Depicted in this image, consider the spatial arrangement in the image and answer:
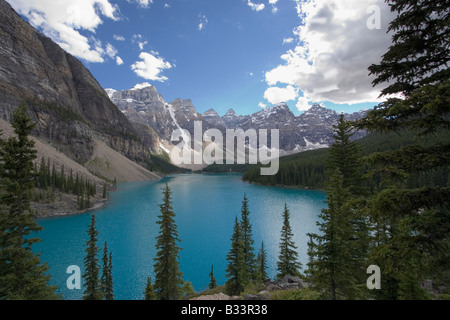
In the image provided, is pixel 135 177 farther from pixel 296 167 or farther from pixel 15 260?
pixel 15 260

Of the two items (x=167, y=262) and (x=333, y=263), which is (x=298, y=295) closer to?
(x=333, y=263)

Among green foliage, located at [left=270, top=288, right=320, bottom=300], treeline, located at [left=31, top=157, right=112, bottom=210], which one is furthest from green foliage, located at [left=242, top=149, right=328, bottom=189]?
green foliage, located at [left=270, top=288, right=320, bottom=300]

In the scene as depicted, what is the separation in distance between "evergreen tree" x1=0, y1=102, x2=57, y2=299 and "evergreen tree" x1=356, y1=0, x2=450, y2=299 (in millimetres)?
14311

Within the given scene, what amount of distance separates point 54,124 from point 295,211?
540 feet

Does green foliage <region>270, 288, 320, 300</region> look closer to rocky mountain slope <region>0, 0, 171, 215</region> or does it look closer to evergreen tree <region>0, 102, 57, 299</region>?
evergreen tree <region>0, 102, 57, 299</region>

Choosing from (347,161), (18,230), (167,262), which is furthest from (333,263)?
(18,230)

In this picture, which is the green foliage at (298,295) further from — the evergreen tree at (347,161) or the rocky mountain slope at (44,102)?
the rocky mountain slope at (44,102)

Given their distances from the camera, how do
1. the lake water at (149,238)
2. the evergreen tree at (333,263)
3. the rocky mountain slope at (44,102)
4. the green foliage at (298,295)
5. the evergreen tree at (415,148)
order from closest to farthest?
the evergreen tree at (415,148) → the evergreen tree at (333,263) → the green foliage at (298,295) → the lake water at (149,238) → the rocky mountain slope at (44,102)

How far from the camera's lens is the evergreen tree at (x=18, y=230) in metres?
9.93

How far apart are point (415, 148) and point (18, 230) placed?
1693cm

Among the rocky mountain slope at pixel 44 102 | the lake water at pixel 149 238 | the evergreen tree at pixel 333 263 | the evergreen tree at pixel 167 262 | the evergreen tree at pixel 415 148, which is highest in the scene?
the rocky mountain slope at pixel 44 102


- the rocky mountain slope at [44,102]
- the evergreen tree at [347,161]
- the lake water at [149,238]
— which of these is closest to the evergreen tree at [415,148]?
the evergreen tree at [347,161]

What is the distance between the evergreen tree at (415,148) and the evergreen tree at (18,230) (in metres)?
14.3
